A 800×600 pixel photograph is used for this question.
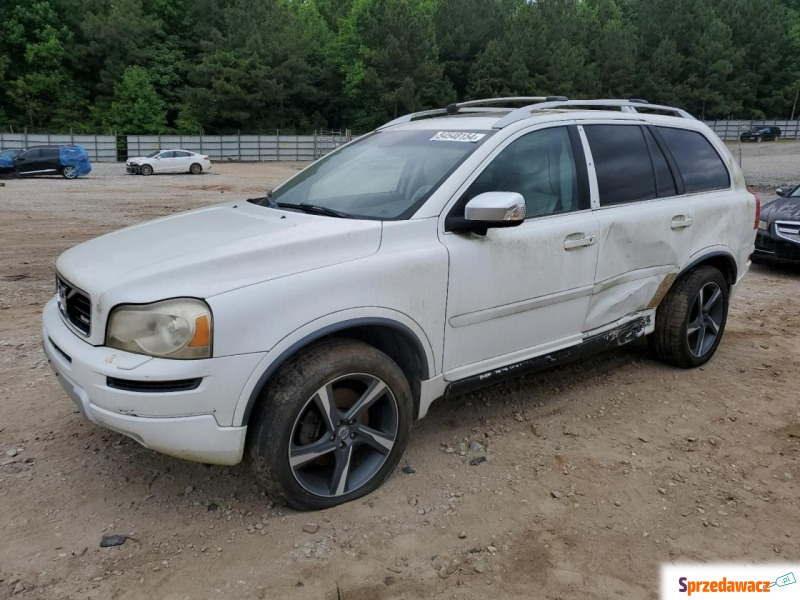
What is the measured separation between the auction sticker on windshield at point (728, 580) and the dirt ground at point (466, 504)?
56 millimetres

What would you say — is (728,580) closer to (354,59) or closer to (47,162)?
(47,162)

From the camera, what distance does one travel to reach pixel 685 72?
7350 centimetres

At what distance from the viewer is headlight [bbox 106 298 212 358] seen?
2535 mm

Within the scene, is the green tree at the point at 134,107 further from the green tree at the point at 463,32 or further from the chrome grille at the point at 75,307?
the chrome grille at the point at 75,307

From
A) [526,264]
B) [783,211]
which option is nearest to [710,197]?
[526,264]

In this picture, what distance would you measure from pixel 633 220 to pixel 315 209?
77.8 inches

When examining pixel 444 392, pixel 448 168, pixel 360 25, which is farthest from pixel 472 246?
pixel 360 25

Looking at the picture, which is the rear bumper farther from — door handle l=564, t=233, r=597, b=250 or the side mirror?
the side mirror

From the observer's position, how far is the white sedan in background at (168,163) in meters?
31.0

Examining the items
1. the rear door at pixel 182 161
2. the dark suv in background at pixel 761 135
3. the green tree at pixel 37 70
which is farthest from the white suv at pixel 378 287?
the dark suv in background at pixel 761 135

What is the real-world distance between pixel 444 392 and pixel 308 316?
956mm

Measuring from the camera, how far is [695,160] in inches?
183

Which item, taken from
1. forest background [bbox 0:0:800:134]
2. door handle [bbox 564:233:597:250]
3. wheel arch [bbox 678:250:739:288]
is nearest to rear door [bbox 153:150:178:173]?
forest background [bbox 0:0:800:134]

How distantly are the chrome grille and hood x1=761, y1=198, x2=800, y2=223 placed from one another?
8.73 m
